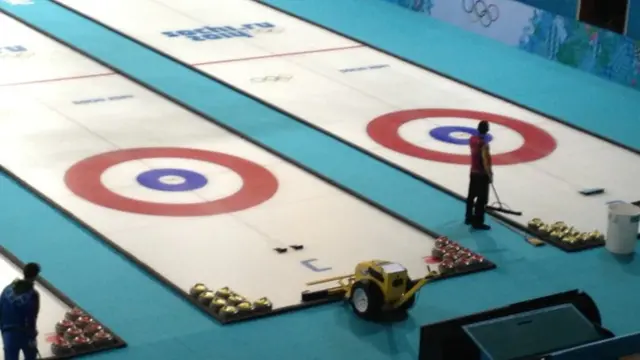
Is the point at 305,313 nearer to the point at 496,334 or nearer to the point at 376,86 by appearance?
the point at 496,334

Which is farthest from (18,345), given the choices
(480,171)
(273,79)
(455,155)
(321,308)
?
(273,79)

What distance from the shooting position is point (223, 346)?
13648mm

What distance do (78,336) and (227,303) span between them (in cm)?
172

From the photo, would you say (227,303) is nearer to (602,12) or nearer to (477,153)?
(477,153)

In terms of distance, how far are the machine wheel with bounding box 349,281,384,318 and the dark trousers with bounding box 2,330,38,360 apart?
3.56 meters

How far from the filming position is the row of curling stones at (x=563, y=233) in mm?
16578

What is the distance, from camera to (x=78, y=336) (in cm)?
1341

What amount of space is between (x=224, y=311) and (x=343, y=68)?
10.7m

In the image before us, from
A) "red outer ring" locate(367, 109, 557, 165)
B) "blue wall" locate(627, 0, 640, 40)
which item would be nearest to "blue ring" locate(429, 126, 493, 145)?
"red outer ring" locate(367, 109, 557, 165)

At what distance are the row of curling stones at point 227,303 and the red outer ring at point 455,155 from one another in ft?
19.4

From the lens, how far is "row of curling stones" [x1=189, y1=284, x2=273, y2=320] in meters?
14.2

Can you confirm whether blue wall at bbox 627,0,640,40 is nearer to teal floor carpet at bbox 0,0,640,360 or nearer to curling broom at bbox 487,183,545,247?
teal floor carpet at bbox 0,0,640,360

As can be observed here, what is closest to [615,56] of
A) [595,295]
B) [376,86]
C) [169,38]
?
[376,86]

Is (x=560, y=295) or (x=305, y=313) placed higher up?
(x=560, y=295)
